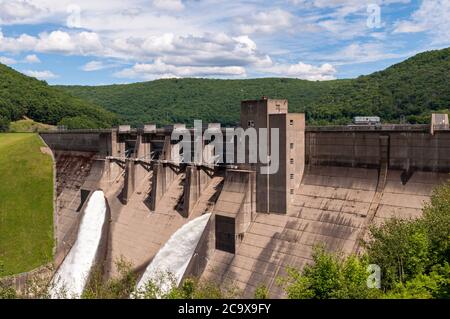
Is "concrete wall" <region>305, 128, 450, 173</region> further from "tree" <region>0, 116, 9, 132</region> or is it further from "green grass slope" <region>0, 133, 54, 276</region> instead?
"tree" <region>0, 116, 9, 132</region>

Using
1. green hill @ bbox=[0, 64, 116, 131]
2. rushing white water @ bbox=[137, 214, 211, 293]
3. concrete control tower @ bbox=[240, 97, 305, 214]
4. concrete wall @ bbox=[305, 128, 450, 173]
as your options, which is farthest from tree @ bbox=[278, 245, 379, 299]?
green hill @ bbox=[0, 64, 116, 131]

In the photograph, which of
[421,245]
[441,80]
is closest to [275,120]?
[421,245]

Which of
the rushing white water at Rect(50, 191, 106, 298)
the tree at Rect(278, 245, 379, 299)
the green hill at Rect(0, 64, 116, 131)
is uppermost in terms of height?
the green hill at Rect(0, 64, 116, 131)

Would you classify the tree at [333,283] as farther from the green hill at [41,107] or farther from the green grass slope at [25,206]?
the green hill at [41,107]

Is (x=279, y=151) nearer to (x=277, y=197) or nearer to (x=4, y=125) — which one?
(x=277, y=197)

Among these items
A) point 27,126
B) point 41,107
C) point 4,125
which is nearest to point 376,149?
point 4,125

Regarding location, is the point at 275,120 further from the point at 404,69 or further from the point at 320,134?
the point at 404,69

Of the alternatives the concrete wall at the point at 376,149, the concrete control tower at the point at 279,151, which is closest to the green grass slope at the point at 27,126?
the concrete control tower at the point at 279,151
